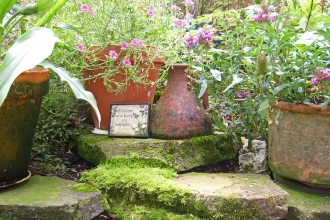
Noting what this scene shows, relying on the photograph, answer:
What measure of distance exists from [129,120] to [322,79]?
100 centimetres

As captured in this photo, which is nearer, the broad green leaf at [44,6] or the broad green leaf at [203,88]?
the broad green leaf at [44,6]

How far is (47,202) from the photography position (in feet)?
4.47

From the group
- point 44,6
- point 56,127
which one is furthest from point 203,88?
point 56,127

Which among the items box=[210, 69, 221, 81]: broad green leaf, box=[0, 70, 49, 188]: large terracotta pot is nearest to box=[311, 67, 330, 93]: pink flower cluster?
box=[210, 69, 221, 81]: broad green leaf

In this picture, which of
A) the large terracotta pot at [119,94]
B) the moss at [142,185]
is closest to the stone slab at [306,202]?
the moss at [142,185]

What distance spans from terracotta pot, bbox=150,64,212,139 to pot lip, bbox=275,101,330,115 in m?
0.49

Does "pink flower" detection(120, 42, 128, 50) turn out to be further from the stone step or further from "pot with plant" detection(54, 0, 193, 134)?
the stone step

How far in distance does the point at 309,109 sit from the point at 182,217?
0.69 m

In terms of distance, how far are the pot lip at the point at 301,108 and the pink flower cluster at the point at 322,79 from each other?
10 cm

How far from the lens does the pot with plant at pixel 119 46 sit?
189 cm

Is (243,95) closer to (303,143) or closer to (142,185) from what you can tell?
(303,143)

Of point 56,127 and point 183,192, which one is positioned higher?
point 56,127

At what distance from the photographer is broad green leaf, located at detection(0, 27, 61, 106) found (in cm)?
99

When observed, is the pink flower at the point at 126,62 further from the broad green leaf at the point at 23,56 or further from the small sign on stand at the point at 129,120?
the broad green leaf at the point at 23,56
